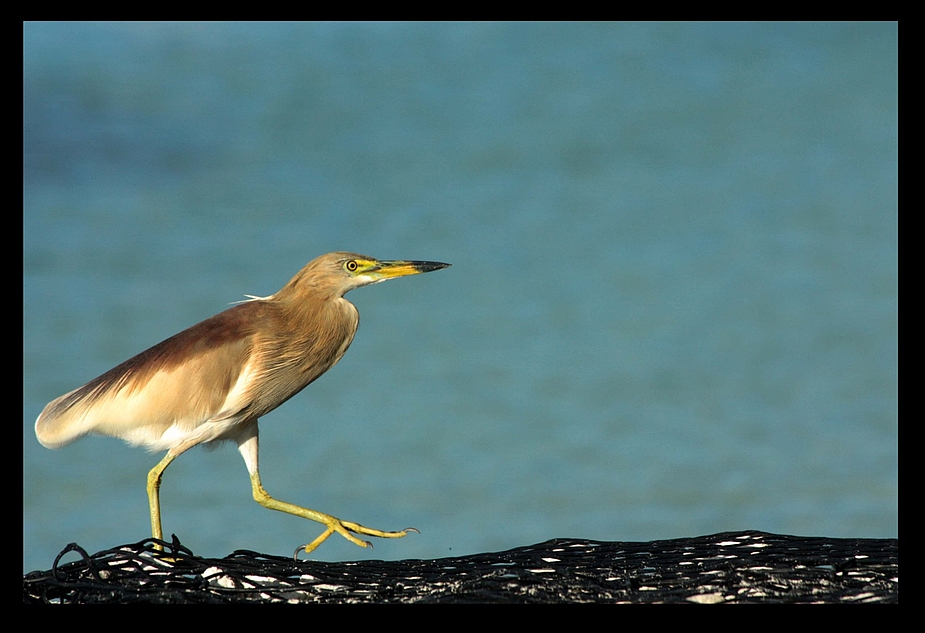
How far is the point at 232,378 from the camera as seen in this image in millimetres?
2518

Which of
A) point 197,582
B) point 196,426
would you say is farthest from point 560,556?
point 196,426

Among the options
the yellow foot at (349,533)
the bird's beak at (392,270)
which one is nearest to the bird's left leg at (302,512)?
the yellow foot at (349,533)

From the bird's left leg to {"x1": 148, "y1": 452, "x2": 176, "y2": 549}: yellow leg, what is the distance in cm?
21

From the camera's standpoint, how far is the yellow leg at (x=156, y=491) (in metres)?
2.50

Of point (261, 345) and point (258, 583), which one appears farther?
point (261, 345)

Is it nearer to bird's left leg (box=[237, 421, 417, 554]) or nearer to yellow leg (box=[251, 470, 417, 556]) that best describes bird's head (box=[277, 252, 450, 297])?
bird's left leg (box=[237, 421, 417, 554])

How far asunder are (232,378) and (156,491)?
0.34m

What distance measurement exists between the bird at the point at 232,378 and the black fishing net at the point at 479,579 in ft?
1.32

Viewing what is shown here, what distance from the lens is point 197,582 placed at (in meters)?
1.97

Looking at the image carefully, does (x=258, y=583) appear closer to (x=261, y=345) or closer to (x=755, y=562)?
(x=261, y=345)

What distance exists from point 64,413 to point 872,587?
1.94 meters

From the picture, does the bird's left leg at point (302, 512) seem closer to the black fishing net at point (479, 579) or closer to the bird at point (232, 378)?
the bird at point (232, 378)

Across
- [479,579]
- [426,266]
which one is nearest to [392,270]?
[426,266]
